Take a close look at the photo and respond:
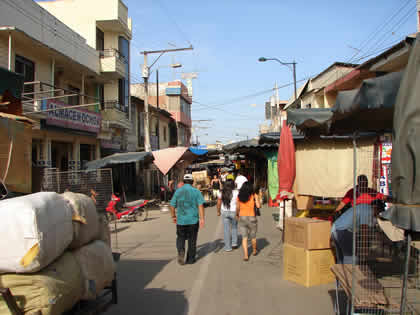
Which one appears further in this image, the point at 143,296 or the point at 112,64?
the point at 112,64

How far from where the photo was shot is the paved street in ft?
16.8

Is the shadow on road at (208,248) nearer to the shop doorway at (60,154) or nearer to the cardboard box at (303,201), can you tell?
the cardboard box at (303,201)

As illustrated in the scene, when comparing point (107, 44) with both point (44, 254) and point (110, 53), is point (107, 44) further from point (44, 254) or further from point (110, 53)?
point (44, 254)

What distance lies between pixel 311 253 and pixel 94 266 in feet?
11.1

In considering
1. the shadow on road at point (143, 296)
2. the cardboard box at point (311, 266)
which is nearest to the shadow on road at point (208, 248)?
the shadow on road at point (143, 296)

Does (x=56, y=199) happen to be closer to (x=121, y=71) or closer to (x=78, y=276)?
(x=78, y=276)

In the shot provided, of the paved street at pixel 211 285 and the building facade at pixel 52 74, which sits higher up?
the building facade at pixel 52 74

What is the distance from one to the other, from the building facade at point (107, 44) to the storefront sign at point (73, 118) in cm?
135

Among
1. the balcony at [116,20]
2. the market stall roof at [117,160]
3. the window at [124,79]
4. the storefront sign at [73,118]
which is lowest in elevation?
the market stall roof at [117,160]

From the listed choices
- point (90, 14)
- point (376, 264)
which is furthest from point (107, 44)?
point (376, 264)

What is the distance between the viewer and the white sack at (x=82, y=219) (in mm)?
3650

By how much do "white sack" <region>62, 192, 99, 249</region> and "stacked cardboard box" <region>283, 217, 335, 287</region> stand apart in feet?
10.6

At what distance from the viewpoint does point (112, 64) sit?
21.6m

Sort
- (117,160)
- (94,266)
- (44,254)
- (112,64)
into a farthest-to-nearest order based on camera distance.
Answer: (112,64) < (117,160) < (94,266) < (44,254)
